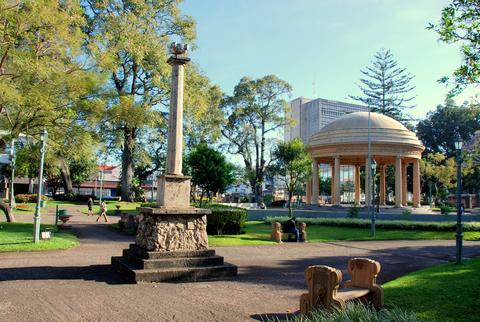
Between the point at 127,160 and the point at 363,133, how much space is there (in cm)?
Result: 2086

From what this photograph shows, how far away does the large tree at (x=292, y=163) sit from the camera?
99.5 ft

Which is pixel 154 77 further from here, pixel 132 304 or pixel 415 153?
pixel 132 304

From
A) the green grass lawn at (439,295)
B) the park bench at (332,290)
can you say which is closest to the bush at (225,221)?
the green grass lawn at (439,295)

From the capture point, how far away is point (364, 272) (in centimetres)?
673

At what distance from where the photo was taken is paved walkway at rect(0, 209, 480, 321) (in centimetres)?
646

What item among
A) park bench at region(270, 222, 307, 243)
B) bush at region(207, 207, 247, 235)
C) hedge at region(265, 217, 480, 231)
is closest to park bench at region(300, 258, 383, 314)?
park bench at region(270, 222, 307, 243)

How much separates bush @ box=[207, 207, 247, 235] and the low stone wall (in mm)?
9803

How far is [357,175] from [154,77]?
24844 millimetres

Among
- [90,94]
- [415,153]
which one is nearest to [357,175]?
[415,153]

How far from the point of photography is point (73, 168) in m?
55.3

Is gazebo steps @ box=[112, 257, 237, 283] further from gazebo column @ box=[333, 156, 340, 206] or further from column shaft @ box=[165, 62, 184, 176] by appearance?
gazebo column @ box=[333, 156, 340, 206]

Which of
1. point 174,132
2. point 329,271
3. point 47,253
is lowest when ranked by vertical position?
point 47,253

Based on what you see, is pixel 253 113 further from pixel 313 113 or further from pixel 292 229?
pixel 313 113

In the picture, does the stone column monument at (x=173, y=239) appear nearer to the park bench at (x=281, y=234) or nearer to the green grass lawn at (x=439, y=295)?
the green grass lawn at (x=439, y=295)
